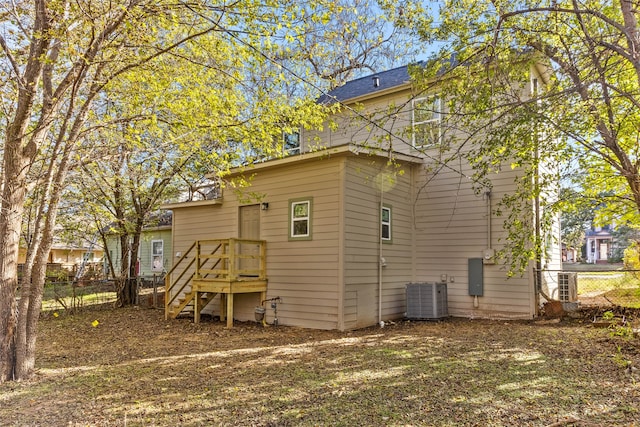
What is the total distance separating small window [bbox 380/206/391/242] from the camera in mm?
9580

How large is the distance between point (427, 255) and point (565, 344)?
13.7 feet

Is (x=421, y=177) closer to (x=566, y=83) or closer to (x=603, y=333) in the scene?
(x=566, y=83)

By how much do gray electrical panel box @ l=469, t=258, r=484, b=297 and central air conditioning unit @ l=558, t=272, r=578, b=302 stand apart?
181 cm

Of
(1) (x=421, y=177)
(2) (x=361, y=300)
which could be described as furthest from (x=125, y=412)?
(1) (x=421, y=177)

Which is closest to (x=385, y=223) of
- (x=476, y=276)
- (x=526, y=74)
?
(x=476, y=276)

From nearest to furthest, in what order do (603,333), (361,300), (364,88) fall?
(603,333)
(361,300)
(364,88)

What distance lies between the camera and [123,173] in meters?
11.3

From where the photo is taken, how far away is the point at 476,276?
964 centimetres

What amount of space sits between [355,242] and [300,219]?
139cm

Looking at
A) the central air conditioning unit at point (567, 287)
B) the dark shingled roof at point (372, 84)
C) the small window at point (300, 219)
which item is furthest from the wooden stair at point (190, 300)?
the central air conditioning unit at point (567, 287)

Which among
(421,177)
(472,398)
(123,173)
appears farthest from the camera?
(123,173)

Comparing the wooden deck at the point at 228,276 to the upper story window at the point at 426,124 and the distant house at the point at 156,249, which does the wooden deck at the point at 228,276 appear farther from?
the distant house at the point at 156,249

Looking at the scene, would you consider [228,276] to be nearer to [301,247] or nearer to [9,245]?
[301,247]

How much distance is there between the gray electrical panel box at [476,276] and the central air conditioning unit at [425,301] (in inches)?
28.7
